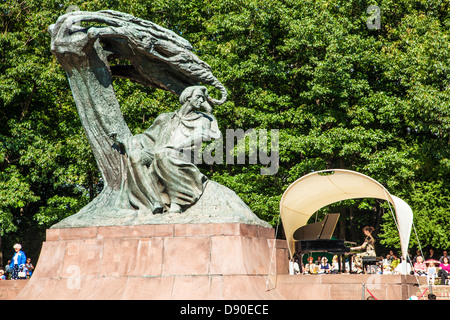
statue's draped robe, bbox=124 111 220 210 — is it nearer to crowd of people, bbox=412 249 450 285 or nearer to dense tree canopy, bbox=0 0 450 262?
crowd of people, bbox=412 249 450 285

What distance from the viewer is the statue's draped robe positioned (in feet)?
34.0

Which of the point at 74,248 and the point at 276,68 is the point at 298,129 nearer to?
the point at 276,68

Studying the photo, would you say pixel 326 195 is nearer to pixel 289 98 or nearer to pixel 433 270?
pixel 433 270

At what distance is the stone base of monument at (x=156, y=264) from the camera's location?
921cm

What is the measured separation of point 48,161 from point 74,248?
11084mm

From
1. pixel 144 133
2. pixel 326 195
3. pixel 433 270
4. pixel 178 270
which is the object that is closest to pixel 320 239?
pixel 326 195

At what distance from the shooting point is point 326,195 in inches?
529

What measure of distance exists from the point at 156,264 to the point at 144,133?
2.80 metres

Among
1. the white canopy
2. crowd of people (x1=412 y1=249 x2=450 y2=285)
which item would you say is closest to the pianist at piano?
the white canopy

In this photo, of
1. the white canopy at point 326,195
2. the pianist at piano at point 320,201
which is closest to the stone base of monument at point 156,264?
the pianist at piano at point 320,201

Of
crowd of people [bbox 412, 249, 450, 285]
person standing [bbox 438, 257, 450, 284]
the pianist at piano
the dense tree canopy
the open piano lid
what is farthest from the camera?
the dense tree canopy

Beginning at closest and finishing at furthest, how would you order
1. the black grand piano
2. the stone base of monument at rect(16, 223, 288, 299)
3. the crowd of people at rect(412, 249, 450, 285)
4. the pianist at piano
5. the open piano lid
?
1. the stone base of monument at rect(16, 223, 288, 299)
2. the black grand piano
3. the pianist at piano
4. the open piano lid
5. the crowd of people at rect(412, 249, 450, 285)

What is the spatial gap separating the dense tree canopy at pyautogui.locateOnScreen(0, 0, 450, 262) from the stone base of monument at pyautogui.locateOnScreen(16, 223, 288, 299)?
33.6 feet

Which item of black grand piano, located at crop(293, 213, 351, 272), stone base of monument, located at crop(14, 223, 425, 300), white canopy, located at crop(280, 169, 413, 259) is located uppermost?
white canopy, located at crop(280, 169, 413, 259)
